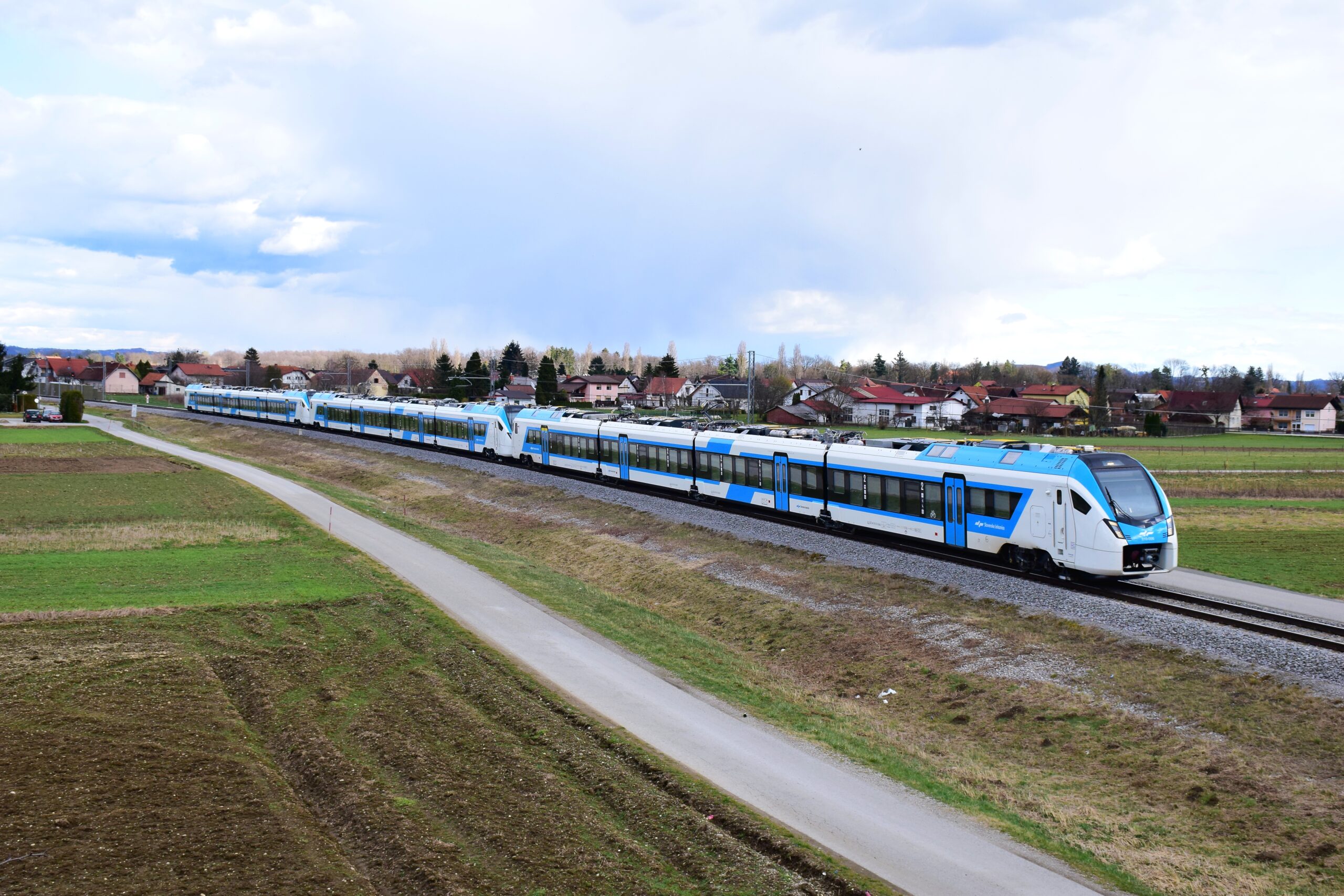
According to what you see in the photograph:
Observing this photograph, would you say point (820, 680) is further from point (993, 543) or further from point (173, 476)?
point (173, 476)

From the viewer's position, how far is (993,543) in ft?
89.0

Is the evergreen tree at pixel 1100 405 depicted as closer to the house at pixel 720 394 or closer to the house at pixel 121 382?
the house at pixel 720 394

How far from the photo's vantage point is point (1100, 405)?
14212cm

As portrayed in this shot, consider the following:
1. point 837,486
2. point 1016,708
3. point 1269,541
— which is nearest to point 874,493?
point 837,486

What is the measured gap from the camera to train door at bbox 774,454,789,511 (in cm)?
3678

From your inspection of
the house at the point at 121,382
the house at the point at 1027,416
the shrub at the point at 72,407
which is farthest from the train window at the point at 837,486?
the house at the point at 121,382

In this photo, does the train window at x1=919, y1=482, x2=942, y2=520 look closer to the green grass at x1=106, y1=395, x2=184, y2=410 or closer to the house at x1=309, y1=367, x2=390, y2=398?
the green grass at x1=106, y1=395, x2=184, y2=410

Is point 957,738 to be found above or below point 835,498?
below

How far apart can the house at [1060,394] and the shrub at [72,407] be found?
122m

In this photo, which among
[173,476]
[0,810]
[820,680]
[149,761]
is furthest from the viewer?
[173,476]

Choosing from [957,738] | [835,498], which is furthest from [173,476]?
[957,738]

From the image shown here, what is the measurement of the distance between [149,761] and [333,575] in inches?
559

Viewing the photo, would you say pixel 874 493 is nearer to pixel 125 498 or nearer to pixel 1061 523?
pixel 1061 523

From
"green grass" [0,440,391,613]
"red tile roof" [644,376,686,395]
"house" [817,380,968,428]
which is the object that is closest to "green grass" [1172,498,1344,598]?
"green grass" [0,440,391,613]
